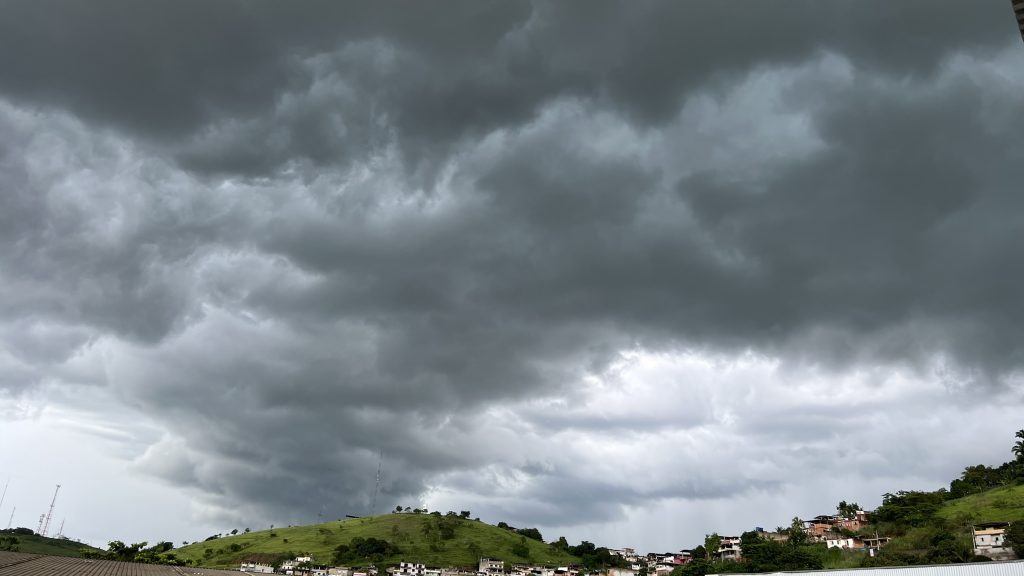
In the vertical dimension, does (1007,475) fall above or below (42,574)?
above

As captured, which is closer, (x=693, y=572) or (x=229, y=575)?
(x=229, y=575)

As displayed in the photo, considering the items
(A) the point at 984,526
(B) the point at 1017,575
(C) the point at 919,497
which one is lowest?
(B) the point at 1017,575

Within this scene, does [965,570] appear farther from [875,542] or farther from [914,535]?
[875,542]

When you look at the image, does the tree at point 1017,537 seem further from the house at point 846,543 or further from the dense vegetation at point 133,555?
the dense vegetation at point 133,555

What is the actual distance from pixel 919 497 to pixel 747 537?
155 ft

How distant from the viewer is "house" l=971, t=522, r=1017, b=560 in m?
126

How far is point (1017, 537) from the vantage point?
4884 inches

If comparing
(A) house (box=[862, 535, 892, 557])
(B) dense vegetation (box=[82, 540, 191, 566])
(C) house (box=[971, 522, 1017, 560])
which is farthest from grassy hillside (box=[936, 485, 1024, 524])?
(B) dense vegetation (box=[82, 540, 191, 566])

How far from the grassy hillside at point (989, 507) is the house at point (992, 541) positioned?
10.7 meters

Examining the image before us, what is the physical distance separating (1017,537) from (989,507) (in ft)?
142

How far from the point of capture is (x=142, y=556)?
144 meters

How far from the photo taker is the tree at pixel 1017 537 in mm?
120938

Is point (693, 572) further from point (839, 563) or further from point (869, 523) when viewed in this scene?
point (869, 523)

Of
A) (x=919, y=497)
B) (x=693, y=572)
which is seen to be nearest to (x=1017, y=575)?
(x=693, y=572)
